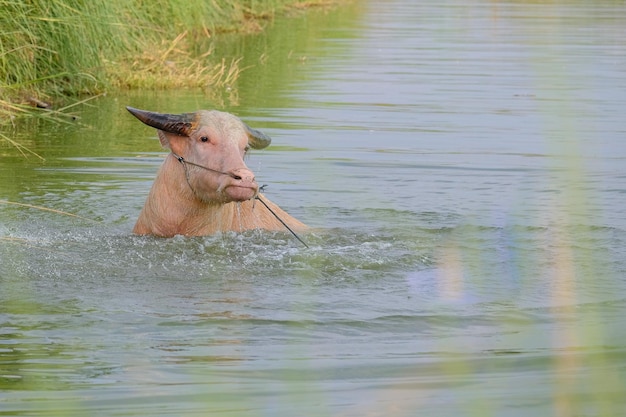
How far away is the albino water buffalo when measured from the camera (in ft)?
27.0

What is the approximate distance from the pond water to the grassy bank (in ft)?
1.44

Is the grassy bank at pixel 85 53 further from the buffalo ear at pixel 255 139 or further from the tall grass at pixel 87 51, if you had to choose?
the buffalo ear at pixel 255 139

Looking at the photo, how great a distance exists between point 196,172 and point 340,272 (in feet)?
3.92

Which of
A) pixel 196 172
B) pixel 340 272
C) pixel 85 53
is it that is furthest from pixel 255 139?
pixel 85 53

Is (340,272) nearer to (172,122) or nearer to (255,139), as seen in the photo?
(255,139)

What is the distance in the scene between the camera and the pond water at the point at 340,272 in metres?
5.49

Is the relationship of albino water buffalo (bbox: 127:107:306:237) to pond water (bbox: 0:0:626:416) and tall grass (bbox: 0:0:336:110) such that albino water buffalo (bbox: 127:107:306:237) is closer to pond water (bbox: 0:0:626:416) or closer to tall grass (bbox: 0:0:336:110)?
pond water (bbox: 0:0:626:416)

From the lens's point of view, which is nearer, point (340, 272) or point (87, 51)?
point (340, 272)

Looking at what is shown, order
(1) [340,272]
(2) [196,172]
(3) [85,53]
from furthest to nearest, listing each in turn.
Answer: (3) [85,53] → (2) [196,172] → (1) [340,272]

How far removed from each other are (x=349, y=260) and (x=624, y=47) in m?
16.8

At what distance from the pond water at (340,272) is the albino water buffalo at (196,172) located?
7.9 inches

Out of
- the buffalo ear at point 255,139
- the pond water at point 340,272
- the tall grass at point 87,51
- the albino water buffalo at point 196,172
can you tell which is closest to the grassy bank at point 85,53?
the tall grass at point 87,51

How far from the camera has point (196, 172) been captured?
8.34m

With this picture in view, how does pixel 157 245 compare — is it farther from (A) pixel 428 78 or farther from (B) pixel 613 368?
(A) pixel 428 78
